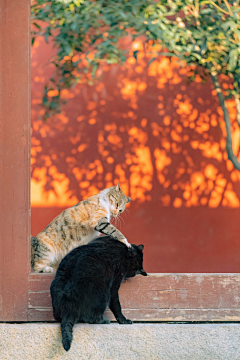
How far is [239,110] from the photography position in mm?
3635

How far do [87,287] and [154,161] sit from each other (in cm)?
237

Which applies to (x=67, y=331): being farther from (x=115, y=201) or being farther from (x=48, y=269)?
(x=115, y=201)

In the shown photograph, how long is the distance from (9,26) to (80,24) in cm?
120

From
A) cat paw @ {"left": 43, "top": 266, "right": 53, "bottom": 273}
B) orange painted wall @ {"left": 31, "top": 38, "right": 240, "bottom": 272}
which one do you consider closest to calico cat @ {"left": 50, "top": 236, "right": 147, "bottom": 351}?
cat paw @ {"left": 43, "top": 266, "right": 53, "bottom": 273}

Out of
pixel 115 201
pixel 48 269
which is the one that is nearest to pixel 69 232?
pixel 48 269

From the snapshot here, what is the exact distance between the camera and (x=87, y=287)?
6.72 ft

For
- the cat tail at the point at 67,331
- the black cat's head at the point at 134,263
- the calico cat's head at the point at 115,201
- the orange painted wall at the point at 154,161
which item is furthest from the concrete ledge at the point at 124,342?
→ the orange painted wall at the point at 154,161

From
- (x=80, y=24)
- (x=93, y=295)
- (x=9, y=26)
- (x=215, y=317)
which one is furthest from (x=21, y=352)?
(x=80, y=24)

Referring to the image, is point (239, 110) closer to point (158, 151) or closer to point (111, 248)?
point (158, 151)

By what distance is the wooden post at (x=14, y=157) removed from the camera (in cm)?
225

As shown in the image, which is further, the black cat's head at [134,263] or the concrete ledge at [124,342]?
the black cat's head at [134,263]

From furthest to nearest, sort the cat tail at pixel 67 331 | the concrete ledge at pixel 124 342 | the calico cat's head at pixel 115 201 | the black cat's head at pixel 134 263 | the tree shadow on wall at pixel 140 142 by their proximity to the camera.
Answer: the tree shadow on wall at pixel 140 142, the calico cat's head at pixel 115 201, the black cat's head at pixel 134 263, the concrete ledge at pixel 124 342, the cat tail at pixel 67 331

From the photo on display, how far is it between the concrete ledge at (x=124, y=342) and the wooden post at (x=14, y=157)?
0.22 m

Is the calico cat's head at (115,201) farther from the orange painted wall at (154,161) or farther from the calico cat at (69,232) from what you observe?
the orange painted wall at (154,161)
